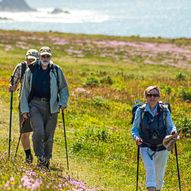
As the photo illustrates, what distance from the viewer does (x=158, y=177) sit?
9820 mm

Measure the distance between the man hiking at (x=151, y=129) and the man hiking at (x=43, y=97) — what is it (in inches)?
87.1

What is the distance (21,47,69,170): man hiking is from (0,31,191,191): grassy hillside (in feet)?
2.26

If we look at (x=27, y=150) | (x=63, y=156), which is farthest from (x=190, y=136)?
(x=27, y=150)

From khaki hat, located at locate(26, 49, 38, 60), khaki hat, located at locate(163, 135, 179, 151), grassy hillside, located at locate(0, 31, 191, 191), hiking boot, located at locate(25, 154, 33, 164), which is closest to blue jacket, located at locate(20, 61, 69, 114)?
khaki hat, located at locate(26, 49, 38, 60)

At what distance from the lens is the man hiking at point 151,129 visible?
930 centimetres

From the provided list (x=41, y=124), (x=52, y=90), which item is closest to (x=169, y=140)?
(x=52, y=90)

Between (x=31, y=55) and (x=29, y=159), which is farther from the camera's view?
(x=29, y=159)

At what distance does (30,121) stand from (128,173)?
142 inches

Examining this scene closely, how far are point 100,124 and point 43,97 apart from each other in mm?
8570

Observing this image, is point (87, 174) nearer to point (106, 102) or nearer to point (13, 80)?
point (13, 80)

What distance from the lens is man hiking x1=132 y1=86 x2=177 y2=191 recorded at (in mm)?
9305

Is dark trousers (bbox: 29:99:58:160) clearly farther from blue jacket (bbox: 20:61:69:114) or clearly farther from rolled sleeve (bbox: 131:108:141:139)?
rolled sleeve (bbox: 131:108:141:139)

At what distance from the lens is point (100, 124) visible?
1930 centimetres

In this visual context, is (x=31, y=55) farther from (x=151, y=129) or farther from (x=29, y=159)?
(x=151, y=129)
